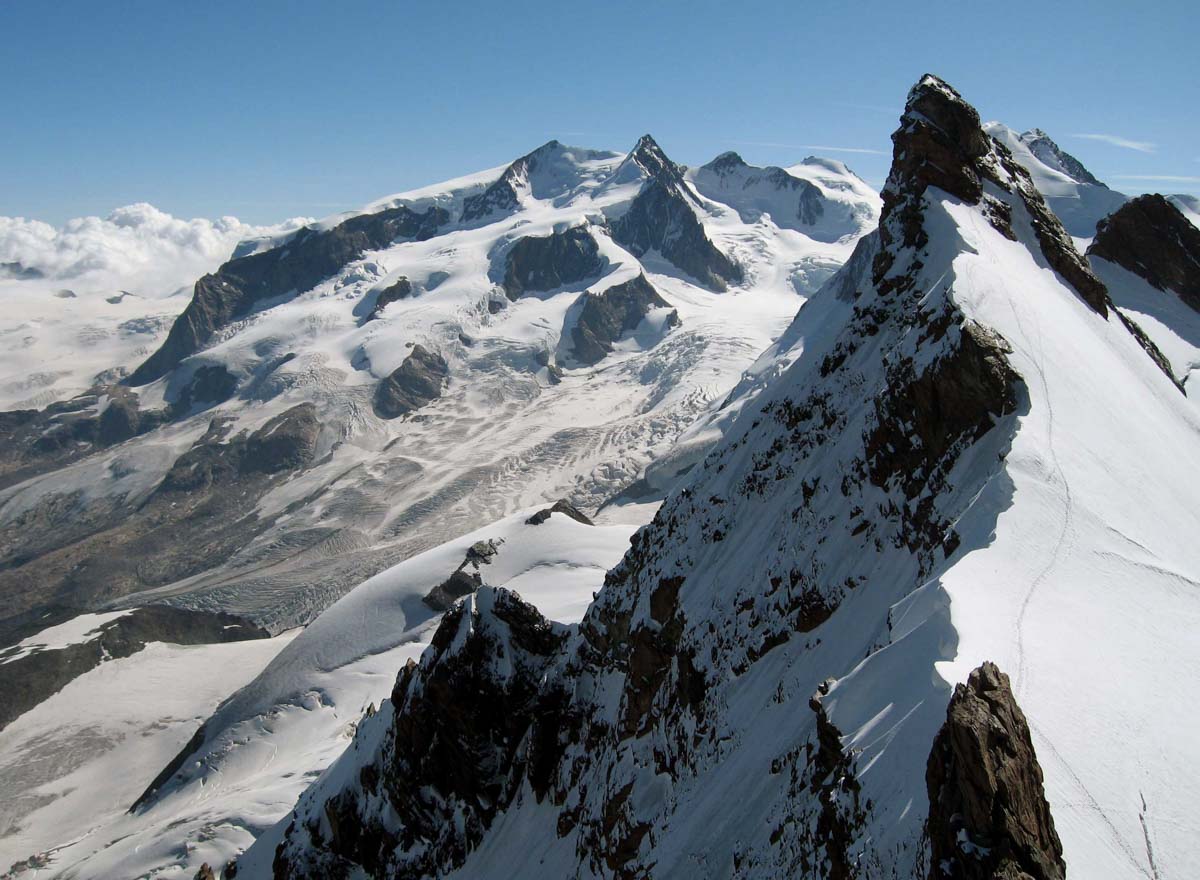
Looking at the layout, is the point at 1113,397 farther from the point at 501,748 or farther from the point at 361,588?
the point at 361,588

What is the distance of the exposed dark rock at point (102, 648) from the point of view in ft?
310

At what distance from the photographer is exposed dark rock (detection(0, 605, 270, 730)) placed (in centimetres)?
9444

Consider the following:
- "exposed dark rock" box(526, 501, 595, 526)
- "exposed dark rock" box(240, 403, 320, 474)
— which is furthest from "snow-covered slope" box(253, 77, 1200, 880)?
"exposed dark rock" box(240, 403, 320, 474)

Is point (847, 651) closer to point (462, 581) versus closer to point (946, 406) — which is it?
point (946, 406)

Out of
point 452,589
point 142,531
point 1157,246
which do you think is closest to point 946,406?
point 1157,246

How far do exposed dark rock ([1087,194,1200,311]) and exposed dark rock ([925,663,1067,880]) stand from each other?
5854cm

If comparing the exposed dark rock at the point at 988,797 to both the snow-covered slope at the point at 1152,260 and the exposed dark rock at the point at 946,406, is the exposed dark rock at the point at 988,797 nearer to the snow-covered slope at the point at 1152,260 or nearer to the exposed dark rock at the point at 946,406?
the exposed dark rock at the point at 946,406

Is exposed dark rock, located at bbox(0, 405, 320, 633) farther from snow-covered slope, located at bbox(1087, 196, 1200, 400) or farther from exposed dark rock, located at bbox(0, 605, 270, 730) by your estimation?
snow-covered slope, located at bbox(1087, 196, 1200, 400)

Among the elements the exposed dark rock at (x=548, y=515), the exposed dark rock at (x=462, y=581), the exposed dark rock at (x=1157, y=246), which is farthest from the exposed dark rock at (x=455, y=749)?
the exposed dark rock at (x=1157, y=246)

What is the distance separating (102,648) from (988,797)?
122 meters

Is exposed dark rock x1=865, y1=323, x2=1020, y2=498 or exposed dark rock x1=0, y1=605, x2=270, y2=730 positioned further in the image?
exposed dark rock x1=0, y1=605, x2=270, y2=730

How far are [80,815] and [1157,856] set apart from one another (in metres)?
95.7

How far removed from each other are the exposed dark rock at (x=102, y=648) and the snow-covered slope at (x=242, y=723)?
236 cm

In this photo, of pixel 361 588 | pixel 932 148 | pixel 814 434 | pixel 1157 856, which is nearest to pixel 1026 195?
pixel 932 148
